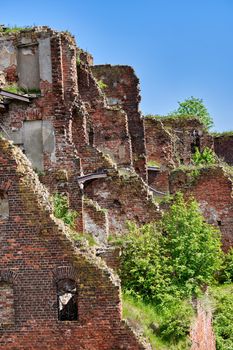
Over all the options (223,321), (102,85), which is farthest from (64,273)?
(102,85)

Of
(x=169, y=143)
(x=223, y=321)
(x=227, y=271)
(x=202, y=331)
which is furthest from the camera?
(x=169, y=143)

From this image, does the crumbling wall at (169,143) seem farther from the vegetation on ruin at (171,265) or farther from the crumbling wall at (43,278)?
the crumbling wall at (43,278)

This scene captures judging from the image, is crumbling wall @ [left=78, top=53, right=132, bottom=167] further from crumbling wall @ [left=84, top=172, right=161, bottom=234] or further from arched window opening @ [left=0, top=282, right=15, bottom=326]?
arched window opening @ [left=0, top=282, right=15, bottom=326]

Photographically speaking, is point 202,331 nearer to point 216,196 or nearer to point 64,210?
point 64,210

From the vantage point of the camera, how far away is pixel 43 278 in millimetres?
16750

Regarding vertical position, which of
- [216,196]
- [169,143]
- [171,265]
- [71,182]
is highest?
[169,143]

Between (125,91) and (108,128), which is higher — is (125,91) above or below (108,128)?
above

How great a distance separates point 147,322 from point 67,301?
2126 mm

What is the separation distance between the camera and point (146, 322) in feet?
58.2

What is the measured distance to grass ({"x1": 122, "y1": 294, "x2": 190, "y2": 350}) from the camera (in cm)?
1683

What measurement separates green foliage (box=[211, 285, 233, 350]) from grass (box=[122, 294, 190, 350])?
4072 mm

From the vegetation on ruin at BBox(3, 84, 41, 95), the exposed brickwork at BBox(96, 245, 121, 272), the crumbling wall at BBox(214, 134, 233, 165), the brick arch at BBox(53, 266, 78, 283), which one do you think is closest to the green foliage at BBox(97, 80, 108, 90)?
the vegetation on ruin at BBox(3, 84, 41, 95)

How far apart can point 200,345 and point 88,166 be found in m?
10.9

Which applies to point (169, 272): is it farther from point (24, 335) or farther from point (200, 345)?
point (24, 335)
